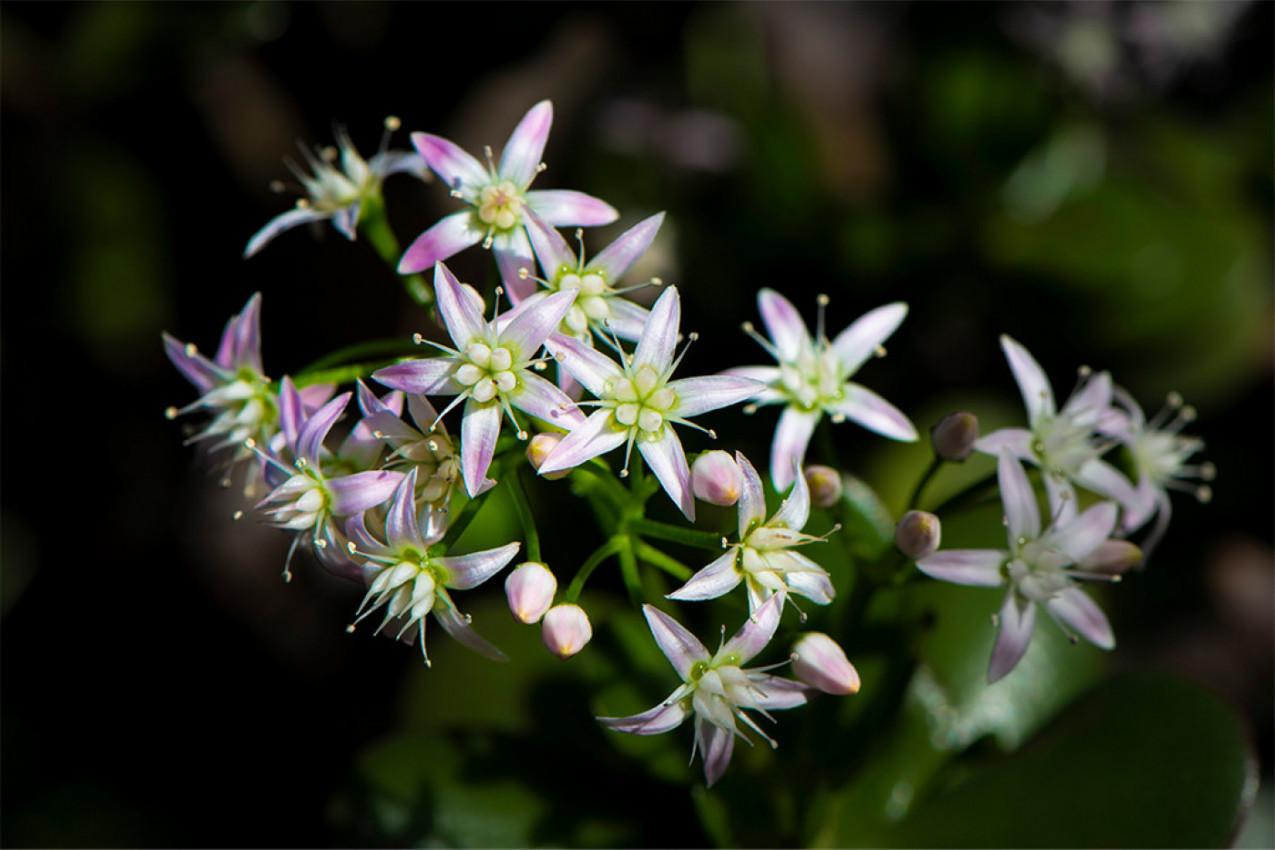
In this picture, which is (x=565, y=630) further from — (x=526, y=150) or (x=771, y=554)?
(x=526, y=150)

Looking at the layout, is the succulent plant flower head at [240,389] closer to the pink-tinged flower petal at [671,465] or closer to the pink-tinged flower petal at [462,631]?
the pink-tinged flower petal at [462,631]

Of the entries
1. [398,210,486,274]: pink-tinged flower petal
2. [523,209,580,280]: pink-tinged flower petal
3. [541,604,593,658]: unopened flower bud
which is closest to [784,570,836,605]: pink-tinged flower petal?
[541,604,593,658]: unopened flower bud

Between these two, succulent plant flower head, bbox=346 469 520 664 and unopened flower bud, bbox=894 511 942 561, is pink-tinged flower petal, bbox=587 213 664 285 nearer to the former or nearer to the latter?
succulent plant flower head, bbox=346 469 520 664

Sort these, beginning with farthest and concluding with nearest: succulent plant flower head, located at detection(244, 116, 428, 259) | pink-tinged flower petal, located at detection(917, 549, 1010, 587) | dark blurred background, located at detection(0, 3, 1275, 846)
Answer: dark blurred background, located at detection(0, 3, 1275, 846) < succulent plant flower head, located at detection(244, 116, 428, 259) < pink-tinged flower petal, located at detection(917, 549, 1010, 587)

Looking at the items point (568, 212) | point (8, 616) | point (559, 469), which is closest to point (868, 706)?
point (559, 469)

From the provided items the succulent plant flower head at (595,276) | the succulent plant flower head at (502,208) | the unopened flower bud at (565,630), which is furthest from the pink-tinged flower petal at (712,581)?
the succulent plant flower head at (502,208)
